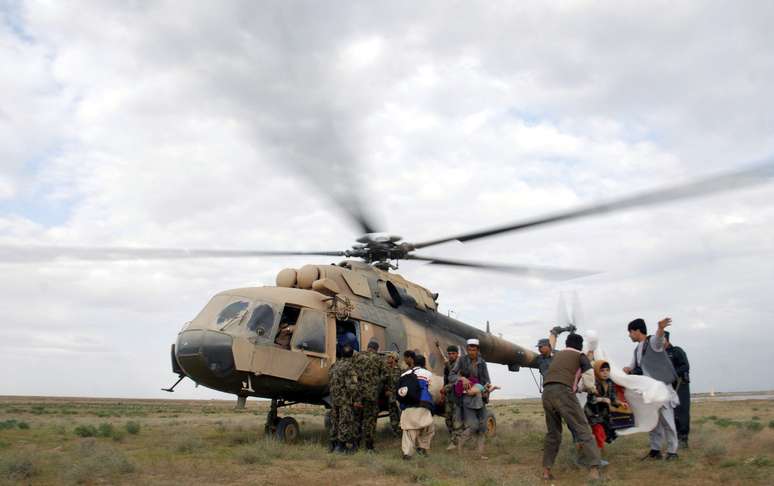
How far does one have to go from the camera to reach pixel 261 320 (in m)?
11.1

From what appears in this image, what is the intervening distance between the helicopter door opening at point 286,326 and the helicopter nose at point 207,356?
104 centimetres

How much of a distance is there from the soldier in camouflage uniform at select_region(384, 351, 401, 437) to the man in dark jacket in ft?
15.3

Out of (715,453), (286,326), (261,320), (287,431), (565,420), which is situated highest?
(261,320)

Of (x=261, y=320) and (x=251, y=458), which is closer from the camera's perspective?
(x=251, y=458)

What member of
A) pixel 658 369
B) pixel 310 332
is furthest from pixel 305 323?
pixel 658 369

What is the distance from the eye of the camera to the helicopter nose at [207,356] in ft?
34.2

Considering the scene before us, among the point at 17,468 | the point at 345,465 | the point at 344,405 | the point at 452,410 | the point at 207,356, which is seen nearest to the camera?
the point at 17,468

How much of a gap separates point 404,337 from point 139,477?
7201 millimetres

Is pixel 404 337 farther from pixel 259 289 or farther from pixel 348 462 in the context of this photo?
pixel 348 462

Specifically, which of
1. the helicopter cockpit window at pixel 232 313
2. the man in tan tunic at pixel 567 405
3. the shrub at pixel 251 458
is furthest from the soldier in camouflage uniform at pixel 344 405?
the man in tan tunic at pixel 567 405

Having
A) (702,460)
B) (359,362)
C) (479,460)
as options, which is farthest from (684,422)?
(359,362)

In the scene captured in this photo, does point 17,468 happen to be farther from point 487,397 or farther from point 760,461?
point 760,461

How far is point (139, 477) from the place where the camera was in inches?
291

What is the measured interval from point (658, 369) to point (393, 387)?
14.3ft
